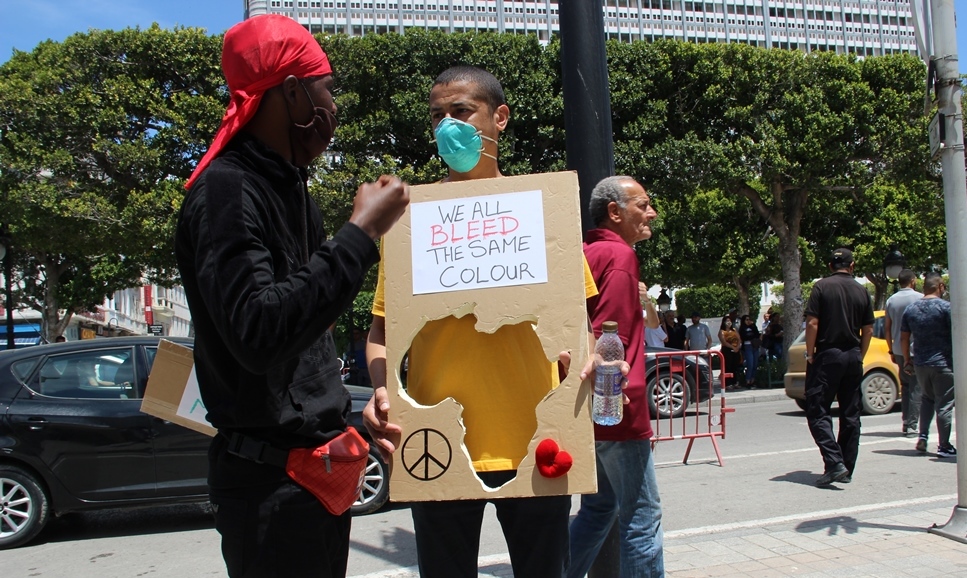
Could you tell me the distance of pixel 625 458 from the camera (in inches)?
130

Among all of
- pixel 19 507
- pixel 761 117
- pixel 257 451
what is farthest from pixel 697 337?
pixel 257 451

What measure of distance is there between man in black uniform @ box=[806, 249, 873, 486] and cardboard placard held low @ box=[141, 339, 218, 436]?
18.7 ft

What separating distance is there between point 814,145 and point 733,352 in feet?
16.2

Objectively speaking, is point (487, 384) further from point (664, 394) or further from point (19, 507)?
point (664, 394)

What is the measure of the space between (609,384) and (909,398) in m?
8.24

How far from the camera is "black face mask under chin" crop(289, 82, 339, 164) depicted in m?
1.89

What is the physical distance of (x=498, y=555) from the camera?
5.29m

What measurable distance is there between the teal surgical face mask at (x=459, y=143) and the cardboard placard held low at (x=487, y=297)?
23cm

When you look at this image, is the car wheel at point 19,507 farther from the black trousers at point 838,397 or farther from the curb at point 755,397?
the curb at point 755,397

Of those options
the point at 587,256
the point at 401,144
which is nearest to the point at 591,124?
the point at 587,256

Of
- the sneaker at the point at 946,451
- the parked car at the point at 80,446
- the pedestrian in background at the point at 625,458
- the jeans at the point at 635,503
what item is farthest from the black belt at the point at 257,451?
the sneaker at the point at 946,451

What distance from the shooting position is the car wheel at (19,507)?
6355 millimetres

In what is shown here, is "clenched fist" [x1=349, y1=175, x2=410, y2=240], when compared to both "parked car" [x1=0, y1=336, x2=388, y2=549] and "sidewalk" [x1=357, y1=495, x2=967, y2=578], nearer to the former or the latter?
"sidewalk" [x1=357, y1=495, x2=967, y2=578]

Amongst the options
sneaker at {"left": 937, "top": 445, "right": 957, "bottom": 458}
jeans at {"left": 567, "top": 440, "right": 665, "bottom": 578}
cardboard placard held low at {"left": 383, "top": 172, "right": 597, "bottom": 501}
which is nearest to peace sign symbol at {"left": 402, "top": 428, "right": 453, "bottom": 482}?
cardboard placard held low at {"left": 383, "top": 172, "right": 597, "bottom": 501}
